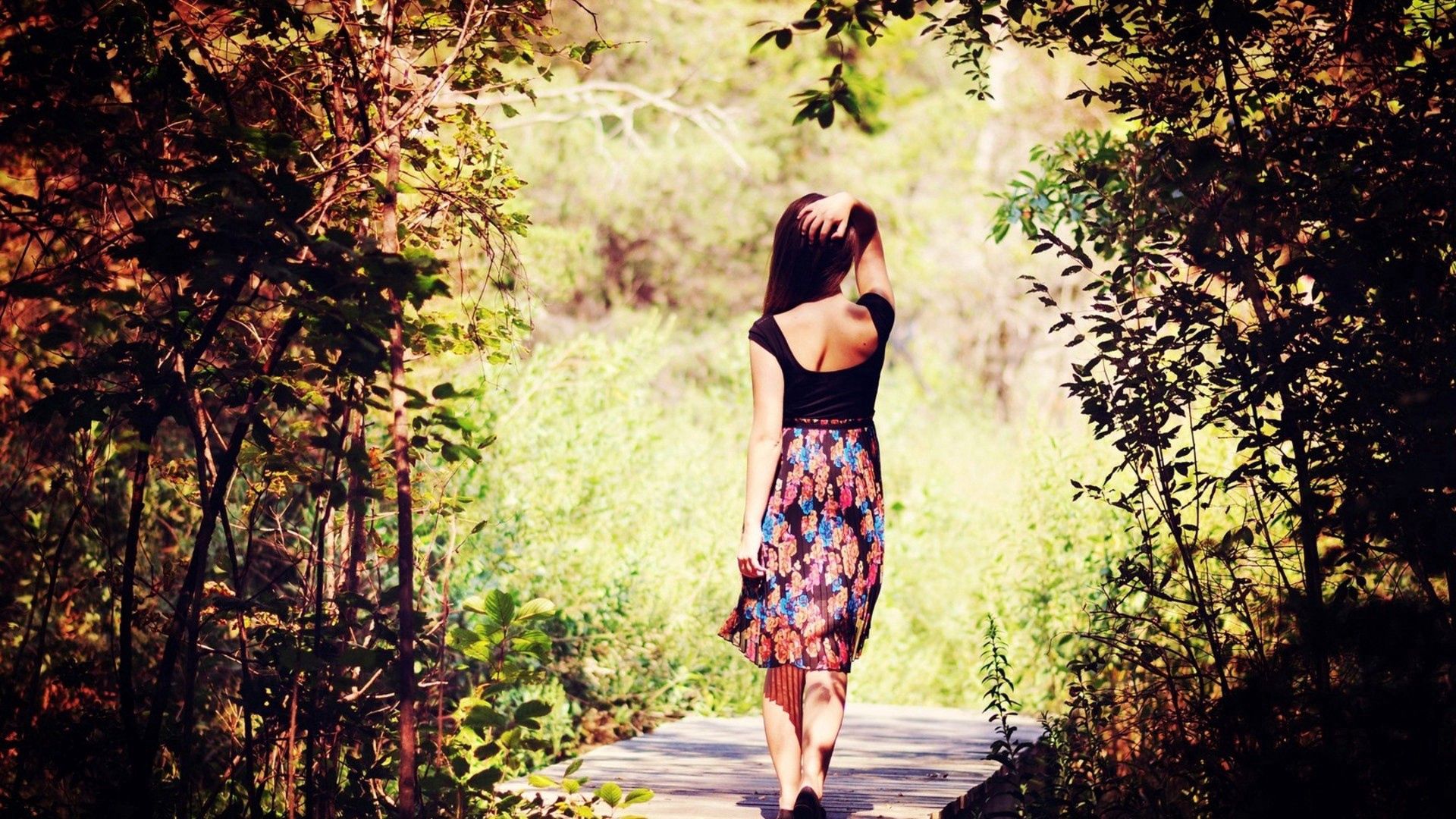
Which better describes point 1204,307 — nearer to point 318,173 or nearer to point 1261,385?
point 1261,385

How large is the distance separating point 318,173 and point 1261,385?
260 centimetres

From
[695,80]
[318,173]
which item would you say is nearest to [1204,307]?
[318,173]

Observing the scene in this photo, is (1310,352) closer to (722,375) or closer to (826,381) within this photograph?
(826,381)

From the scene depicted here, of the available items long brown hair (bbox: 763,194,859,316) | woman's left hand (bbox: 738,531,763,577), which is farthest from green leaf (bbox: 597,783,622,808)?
long brown hair (bbox: 763,194,859,316)

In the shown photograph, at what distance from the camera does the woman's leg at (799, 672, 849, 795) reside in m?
4.28

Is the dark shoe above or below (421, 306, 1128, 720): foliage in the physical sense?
below

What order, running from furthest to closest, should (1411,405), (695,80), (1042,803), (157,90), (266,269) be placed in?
1. (695,80)
2. (1042,803)
3. (1411,405)
4. (157,90)
5. (266,269)

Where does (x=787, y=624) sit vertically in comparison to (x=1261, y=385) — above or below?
below

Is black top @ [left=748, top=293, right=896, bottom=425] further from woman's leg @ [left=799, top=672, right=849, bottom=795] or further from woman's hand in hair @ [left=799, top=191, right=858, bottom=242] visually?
woman's leg @ [left=799, top=672, right=849, bottom=795]

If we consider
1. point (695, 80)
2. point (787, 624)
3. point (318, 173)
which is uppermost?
point (695, 80)

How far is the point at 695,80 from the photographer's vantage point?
17.0 m

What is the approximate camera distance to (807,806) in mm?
4215

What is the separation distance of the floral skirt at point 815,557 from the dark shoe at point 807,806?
383mm

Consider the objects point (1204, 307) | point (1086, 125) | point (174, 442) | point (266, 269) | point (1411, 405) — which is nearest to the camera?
point (266, 269)
